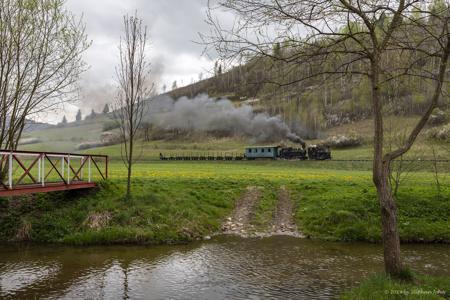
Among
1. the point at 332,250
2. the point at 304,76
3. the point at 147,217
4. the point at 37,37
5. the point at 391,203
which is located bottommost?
the point at 332,250

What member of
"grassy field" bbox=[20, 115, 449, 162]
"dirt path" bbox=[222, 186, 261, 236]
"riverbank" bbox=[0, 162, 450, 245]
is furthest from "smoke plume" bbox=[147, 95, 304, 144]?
"riverbank" bbox=[0, 162, 450, 245]

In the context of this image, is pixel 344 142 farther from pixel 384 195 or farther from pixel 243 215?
pixel 384 195

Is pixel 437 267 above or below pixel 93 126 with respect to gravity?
below

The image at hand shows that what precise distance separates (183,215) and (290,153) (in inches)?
1580

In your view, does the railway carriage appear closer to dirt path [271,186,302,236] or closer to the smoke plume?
the smoke plume

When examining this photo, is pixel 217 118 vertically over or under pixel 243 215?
over

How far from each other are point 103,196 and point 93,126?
7705 cm

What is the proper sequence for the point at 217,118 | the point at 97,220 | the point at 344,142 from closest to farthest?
1. the point at 97,220
2. the point at 217,118
3. the point at 344,142

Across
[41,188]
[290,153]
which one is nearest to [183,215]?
[41,188]

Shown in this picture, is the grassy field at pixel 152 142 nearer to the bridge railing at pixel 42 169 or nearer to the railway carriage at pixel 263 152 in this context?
the railway carriage at pixel 263 152

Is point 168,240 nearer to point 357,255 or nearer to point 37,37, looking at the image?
point 357,255

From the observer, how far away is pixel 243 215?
21.8m

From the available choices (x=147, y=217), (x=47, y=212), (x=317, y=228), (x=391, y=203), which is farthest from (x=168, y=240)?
(x=391, y=203)

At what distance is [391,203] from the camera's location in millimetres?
9602
